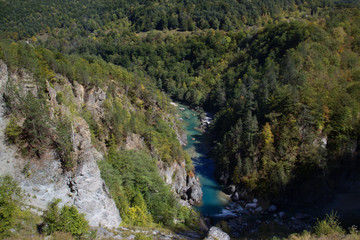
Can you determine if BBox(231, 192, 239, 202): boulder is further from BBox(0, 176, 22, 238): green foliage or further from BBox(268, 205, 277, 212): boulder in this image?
BBox(0, 176, 22, 238): green foliage

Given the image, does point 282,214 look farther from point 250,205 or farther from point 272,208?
point 250,205

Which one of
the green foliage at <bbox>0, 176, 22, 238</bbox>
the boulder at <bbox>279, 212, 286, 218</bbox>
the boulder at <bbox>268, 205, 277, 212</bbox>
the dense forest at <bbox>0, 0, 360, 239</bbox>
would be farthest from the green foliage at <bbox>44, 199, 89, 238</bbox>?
the boulder at <bbox>268, 205, 277, 212</bbox>

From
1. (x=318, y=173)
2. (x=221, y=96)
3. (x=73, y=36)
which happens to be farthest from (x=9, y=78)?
(x=73, y=36)

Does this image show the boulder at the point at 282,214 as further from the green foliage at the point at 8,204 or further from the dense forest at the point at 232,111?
the green foliage at the point at 8,204

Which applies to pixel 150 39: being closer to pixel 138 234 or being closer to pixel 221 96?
pixel 221 96

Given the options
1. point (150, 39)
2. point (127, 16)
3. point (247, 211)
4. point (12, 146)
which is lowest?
point (247, 211)

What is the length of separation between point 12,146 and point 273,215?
3518cm

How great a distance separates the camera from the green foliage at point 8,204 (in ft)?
51.0

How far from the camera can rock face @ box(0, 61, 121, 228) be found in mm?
19203

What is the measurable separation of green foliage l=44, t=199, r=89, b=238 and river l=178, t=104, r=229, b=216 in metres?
25.3

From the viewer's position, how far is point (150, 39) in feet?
463

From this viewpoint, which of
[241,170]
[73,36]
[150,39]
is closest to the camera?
[241,170]

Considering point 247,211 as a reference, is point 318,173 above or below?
above

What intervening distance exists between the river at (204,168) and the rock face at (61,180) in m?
22.5
